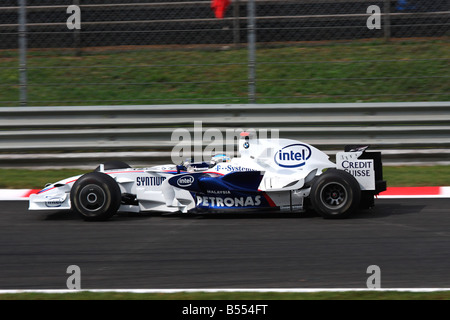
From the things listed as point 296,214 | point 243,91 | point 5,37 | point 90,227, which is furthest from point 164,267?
point 5,37

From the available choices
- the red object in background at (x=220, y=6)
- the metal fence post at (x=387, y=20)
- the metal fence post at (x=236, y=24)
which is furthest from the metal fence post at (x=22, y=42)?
the metal fence post at (x=387, y=20)

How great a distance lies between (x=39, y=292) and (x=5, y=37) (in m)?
8.00

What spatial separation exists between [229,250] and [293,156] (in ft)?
5.39

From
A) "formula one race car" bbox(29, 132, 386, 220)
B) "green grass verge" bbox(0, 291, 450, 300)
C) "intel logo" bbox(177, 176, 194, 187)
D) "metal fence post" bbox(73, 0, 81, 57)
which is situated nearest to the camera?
"green grass verge" bbox(0, 291, 450, 300)

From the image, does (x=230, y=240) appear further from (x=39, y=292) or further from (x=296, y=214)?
(x=39, y=292)

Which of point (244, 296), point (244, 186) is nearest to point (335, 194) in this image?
point (244, 186)

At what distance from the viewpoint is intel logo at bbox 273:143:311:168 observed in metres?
7.32

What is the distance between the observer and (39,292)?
196 inches

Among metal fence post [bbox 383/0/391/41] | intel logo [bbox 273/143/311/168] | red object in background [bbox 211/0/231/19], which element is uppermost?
red object in background [bbox 211/0/231/19]

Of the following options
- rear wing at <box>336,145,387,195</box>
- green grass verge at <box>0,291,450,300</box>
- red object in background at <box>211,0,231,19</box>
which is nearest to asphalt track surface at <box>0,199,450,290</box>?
green grass verge at <box>0,291,450,300</box>

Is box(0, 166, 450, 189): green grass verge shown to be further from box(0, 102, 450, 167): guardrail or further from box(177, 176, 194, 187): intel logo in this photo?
box(177, 176, 194, 187): intel logo

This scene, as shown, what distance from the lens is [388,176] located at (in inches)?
370

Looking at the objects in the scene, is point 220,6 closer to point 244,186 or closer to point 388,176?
point 388,176
